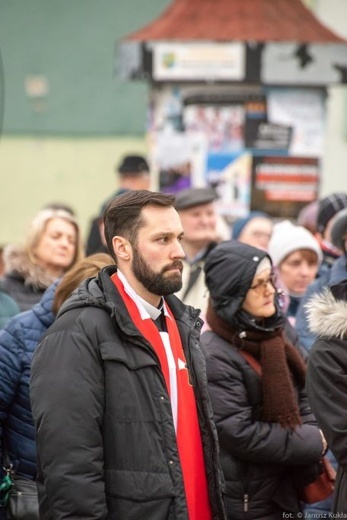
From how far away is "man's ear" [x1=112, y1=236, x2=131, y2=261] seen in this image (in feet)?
14.3

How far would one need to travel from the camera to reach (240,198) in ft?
32.7

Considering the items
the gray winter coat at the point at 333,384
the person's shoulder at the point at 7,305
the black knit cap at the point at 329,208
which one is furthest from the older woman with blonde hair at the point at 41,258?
the gray winter coat at the point at 333,384

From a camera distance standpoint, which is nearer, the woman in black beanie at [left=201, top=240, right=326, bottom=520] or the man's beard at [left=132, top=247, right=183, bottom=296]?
the man's beard at [left=132, top=247, right=183, bottom=296]

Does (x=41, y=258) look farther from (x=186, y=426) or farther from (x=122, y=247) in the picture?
(x=186, y=426)

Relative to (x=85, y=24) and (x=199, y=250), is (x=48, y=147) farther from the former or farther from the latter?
(x=199, y=250)

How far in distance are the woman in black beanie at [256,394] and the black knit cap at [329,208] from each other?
2.12 m

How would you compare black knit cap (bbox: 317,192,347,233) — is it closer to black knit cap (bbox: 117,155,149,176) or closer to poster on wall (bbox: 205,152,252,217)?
poster on wall (bbox: 205,152,252,217)

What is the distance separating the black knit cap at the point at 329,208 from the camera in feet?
24.6

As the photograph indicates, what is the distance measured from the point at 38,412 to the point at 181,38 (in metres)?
6.58

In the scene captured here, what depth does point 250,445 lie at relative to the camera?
5121 mm

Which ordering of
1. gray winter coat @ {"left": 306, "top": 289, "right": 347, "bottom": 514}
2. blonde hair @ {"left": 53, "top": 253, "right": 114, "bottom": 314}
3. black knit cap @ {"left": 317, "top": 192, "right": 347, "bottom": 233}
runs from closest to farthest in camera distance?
gray winter coat @ {"left": 306, "top": 289, "right": 347, "bottom": 514} → blonde hair @ {"left": 53, "top": 253, "right": 114, "bottom": 314} → black knit cap @ {"left": 317, "top": 192, "right": 347, "bottom": 233}

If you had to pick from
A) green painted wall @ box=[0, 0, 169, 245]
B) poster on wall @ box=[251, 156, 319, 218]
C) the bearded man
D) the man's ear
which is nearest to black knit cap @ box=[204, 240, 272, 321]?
the bearded man

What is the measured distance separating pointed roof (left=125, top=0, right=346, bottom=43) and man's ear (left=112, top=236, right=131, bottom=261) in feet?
19.8

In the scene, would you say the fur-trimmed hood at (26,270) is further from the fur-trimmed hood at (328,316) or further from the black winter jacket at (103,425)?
the black winter jacket at (103,425)
